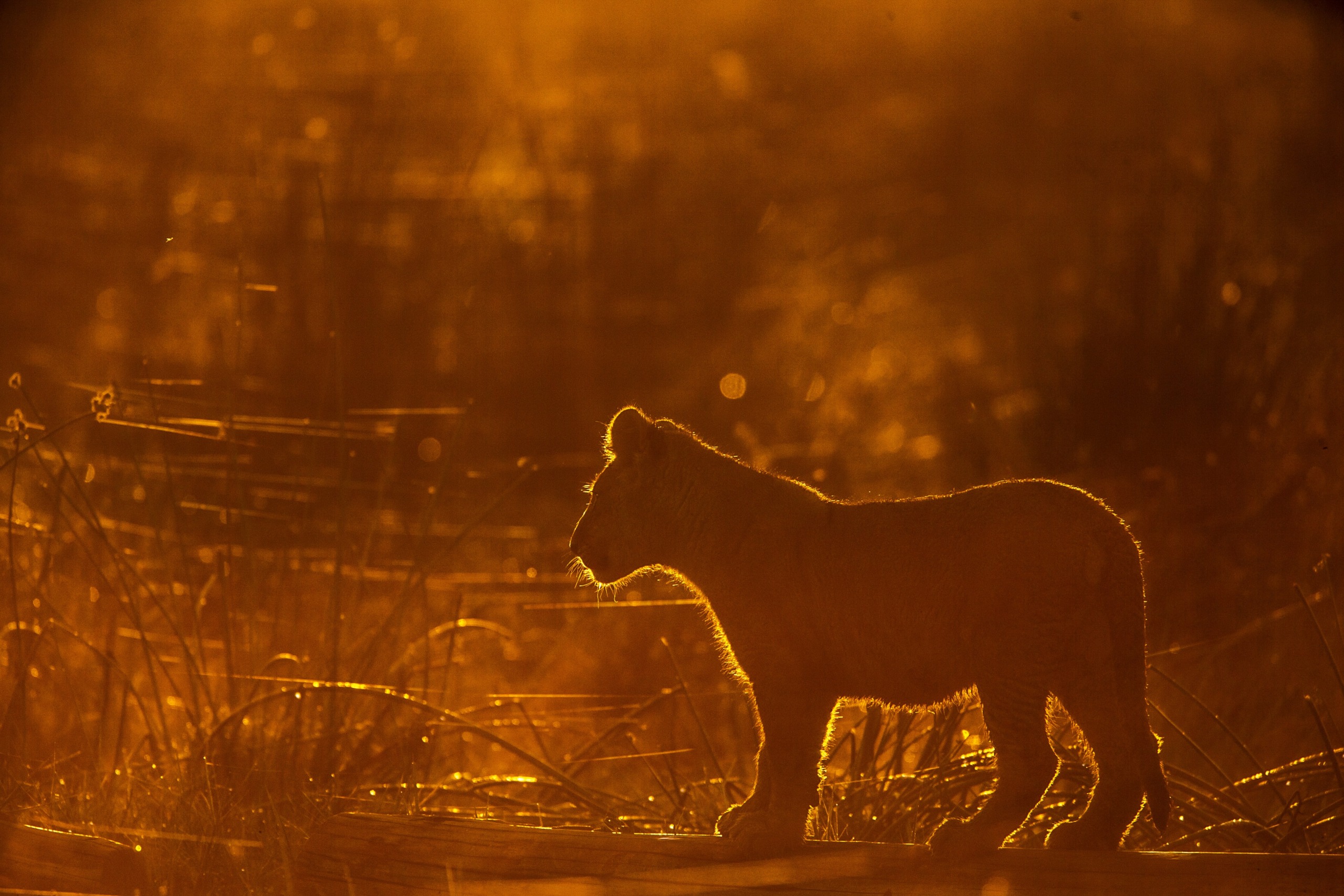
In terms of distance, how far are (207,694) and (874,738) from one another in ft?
6.70

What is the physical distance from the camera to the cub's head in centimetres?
273

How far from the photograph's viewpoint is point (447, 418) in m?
9.59

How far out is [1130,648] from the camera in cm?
243

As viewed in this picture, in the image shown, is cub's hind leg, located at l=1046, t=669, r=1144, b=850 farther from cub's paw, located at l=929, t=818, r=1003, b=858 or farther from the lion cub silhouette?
cub's paw, located at l=929, t=818, r=1003, b=858

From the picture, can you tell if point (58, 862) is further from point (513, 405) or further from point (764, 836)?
point (513, 405)

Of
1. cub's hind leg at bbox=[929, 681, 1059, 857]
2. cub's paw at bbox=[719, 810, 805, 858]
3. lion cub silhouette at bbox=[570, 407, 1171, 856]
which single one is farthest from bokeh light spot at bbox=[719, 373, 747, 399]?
cub's hind leg at bbox=[929, 681, 1059, 857]

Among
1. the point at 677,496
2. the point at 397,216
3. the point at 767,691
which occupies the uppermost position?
the point at 397,216

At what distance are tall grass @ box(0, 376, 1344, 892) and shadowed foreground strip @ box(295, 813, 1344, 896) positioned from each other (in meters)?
0.46

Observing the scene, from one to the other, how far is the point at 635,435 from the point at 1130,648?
1134 mm

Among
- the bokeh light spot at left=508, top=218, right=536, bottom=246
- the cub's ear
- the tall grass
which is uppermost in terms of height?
the bokeh light spot at left=508, top=218, right=536, bottom=246

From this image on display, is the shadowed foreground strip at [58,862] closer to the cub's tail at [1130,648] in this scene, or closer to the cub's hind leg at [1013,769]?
the cub's hind leg at [1013,769]

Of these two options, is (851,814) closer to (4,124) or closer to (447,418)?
(447,418)

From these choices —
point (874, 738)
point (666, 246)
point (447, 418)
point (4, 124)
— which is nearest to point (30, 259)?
point (4, 124)

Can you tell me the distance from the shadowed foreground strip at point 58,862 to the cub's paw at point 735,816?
4.93ft
